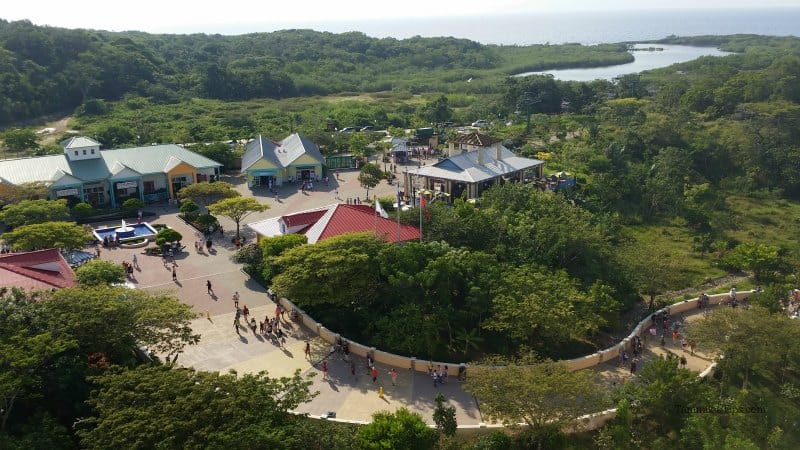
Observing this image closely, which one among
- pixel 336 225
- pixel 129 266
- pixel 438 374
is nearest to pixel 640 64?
pixel 336 225

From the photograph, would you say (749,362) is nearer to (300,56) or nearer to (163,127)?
(163,127)

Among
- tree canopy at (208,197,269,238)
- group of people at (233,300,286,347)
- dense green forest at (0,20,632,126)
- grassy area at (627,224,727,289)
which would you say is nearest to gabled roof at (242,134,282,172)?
tree canopy at (208,197,269,238)

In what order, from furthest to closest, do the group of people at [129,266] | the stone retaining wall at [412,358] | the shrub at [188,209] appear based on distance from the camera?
1. the shrub at [188,209]
2. the group of people at [129,266]
3. the stone retaining wall at [412,358]

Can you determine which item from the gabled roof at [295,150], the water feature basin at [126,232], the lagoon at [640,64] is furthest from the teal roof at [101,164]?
the lagoon at [640,64]

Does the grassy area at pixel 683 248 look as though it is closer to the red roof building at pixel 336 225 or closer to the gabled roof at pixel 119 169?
the red roof building at pixel 336 225

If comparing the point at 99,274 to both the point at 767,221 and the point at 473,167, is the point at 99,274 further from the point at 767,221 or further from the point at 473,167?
the point at 767,221
